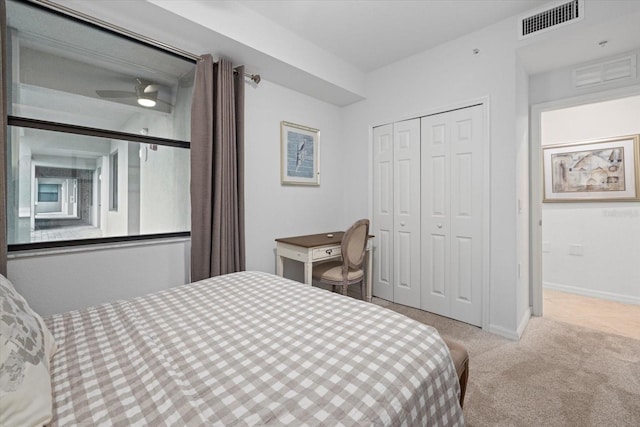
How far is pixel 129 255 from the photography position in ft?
Answer: 6.83

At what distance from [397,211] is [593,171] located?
2.46m

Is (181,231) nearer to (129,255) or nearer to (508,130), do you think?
(129,255)

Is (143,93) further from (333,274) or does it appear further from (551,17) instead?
(551,17)

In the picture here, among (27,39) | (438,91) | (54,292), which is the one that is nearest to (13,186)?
(54,292)

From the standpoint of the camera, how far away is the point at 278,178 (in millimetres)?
3041

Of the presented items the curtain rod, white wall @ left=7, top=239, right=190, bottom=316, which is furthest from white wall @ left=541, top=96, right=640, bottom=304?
white wall @ left=7, top=239, right=190, bottom=316

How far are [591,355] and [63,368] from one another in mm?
3127

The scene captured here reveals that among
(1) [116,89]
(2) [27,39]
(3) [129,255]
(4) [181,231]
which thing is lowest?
(3) [129,255]

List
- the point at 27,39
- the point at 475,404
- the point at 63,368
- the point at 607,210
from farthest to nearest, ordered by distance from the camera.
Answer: the point at 607,210 → the point at 27,39 → the point at 475,404 → the point at 63,368

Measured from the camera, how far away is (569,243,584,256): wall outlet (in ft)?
11.5

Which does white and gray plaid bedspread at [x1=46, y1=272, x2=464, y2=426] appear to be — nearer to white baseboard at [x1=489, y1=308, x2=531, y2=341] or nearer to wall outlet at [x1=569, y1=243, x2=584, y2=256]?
white baseboard at [x1=489, y1=308, x2=531, y2=341]

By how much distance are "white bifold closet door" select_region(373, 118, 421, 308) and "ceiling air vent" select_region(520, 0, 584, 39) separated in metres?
1.08

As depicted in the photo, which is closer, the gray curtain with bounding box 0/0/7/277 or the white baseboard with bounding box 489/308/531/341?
the gray curtain with bounding box 0/0/7/277

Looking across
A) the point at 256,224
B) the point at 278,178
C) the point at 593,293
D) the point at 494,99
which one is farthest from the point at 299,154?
the point at 593,293
